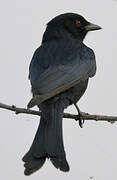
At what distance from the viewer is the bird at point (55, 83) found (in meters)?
2.91

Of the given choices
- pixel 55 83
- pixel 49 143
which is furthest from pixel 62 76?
pixel 49 143

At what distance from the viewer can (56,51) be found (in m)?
3.49

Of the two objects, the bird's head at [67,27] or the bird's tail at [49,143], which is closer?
the bird's tail at [49,143]

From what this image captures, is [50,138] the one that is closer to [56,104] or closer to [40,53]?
[56,104]

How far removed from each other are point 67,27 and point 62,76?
82cm

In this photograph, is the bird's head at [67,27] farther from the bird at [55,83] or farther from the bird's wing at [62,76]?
the bird's wing at [62,76]

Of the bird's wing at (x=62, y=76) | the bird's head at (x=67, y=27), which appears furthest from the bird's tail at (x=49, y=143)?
the bird's head at (x=67, y=27)

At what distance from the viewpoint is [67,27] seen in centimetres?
390

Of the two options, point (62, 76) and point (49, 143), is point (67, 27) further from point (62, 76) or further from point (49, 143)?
point (49, 143)

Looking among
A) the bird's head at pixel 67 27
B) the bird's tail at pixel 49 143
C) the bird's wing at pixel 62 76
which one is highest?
the bird's head at pixel 67 27

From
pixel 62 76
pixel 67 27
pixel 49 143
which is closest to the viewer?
pixel 49 143

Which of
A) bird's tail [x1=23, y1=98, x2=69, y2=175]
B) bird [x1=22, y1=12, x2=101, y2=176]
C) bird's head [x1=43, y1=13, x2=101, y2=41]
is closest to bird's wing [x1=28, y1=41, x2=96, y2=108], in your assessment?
bird [x1=22, y1=12, x2=101, y2=176]

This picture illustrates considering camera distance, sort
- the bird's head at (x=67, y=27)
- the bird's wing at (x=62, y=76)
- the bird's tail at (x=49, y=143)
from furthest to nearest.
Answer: the bird's head at (x=67, y=27) < the bird's wing at (x=62, y=76) < the bird's tail at (x=49, y=143)

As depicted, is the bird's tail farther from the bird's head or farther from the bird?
the bird's head
